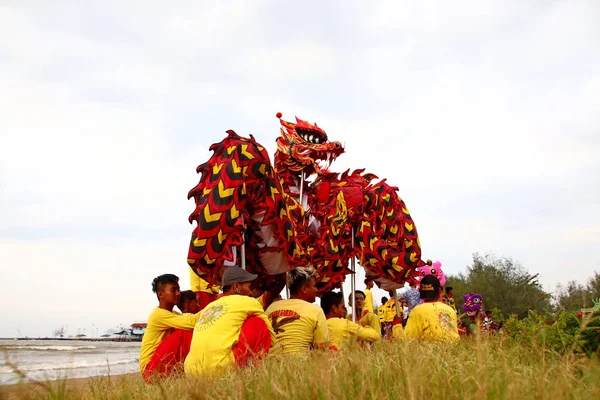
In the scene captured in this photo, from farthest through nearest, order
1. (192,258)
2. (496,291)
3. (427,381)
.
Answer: (496,291) < (192,258) < (427,381)

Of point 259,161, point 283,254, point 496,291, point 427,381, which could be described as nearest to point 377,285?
point 283,254

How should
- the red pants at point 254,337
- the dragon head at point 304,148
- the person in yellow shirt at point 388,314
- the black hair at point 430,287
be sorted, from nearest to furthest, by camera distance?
1. the red pants at point 254,337
2. the black hair at point 430,287
3. the dragon head at point 304,148
4. the person in yellow shirt at point 388,314

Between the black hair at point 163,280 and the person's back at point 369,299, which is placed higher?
the black hair at point 163,280

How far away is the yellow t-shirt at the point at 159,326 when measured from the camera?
514 centimetres

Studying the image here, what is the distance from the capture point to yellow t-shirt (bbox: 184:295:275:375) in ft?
13.6

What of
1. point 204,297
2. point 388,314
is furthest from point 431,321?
point 388,314

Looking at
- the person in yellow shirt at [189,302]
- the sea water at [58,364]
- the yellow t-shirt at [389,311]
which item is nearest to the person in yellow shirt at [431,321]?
the person in yellow shirt at [189,302]

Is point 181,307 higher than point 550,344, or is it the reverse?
point 181,307

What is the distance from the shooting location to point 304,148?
300 inches

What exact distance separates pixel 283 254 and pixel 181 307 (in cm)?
116

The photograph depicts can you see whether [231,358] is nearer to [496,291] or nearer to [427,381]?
[427,381]

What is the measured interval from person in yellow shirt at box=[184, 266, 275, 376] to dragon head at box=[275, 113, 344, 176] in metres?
3.23

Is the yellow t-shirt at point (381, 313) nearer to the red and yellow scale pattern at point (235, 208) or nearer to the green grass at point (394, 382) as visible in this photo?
the red and yellow scale pattern at point (235, 208)

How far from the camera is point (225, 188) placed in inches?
203
